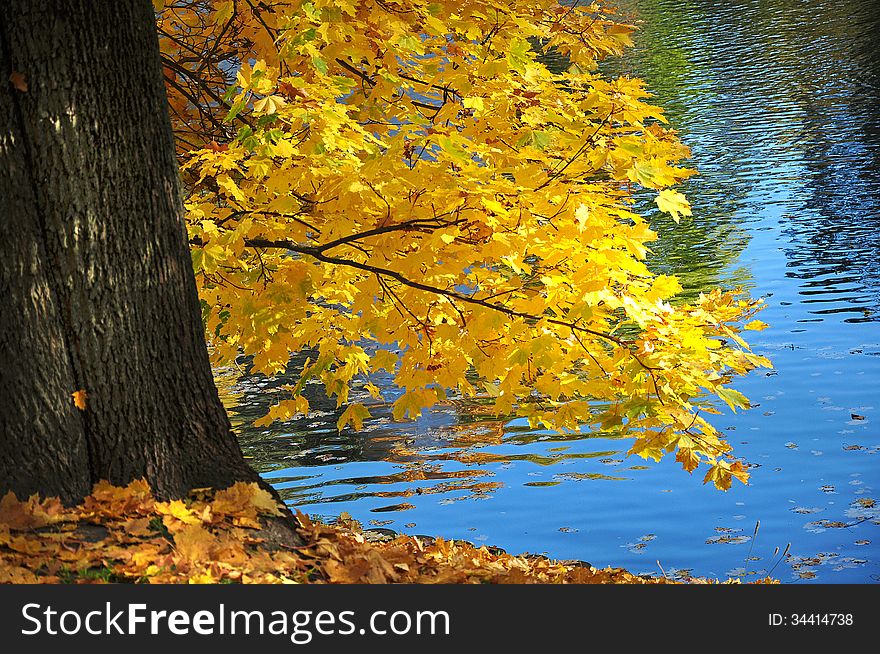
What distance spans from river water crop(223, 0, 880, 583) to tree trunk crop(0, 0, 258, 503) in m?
4.72

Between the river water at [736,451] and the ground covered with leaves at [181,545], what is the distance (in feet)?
13.1

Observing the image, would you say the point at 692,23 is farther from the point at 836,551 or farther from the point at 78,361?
the point at 78,361

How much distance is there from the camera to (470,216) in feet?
16.4

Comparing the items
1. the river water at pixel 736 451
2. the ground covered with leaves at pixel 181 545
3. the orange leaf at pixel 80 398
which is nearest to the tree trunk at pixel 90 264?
the orange leaf at pixel 80 398

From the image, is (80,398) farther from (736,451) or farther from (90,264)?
(736,451)

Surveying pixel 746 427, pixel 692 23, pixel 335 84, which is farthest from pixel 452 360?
pixel 692 23

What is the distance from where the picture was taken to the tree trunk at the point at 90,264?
4.43 meters

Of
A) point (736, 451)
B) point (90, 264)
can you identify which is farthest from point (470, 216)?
point (736, 451)

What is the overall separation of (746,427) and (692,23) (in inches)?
1598

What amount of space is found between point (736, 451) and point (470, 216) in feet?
20.7

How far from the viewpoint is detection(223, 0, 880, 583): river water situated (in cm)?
870

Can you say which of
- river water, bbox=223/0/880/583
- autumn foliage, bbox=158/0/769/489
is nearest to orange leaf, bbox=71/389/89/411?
autumn foliage, bbox=158/0/769/489

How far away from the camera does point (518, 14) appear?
5.78 metres

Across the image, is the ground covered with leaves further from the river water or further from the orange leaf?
the river water
